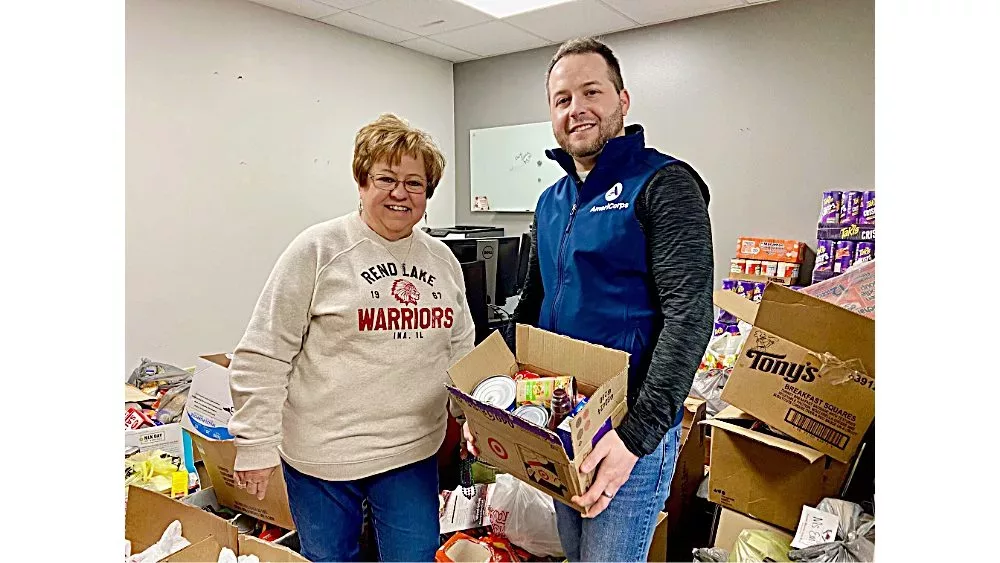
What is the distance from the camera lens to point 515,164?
4.39 metres

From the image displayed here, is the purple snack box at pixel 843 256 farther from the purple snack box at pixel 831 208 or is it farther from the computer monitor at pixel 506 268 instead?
the computer monitor at pixel 506 268

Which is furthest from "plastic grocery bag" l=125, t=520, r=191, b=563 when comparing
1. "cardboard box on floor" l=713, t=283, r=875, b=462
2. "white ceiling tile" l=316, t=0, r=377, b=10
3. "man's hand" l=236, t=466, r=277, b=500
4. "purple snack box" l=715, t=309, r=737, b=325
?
"white ceiling tile" l=316, t=0, r=377, b=10

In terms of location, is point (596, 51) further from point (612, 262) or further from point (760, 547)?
point (760, 547)

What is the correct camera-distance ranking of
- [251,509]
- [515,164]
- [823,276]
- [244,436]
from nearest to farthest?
[244,436]
[251,509]
[823,276]
[515,164]

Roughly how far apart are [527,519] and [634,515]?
0.70m

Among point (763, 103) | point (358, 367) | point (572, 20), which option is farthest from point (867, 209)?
point (358, 367)

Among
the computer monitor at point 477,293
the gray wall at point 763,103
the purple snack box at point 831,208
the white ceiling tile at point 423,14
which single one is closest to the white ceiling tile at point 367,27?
the white ceiling tile at point 423,14

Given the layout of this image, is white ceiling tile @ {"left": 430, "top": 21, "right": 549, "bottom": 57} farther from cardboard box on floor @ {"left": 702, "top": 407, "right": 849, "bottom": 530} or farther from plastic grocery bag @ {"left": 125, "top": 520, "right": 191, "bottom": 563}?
plastic grocery bag @ {"left": 125, "top": 520, "right": 191, "bottom": 563}

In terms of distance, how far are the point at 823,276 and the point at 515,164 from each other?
2.11 metres

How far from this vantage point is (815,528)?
1.55 meters
